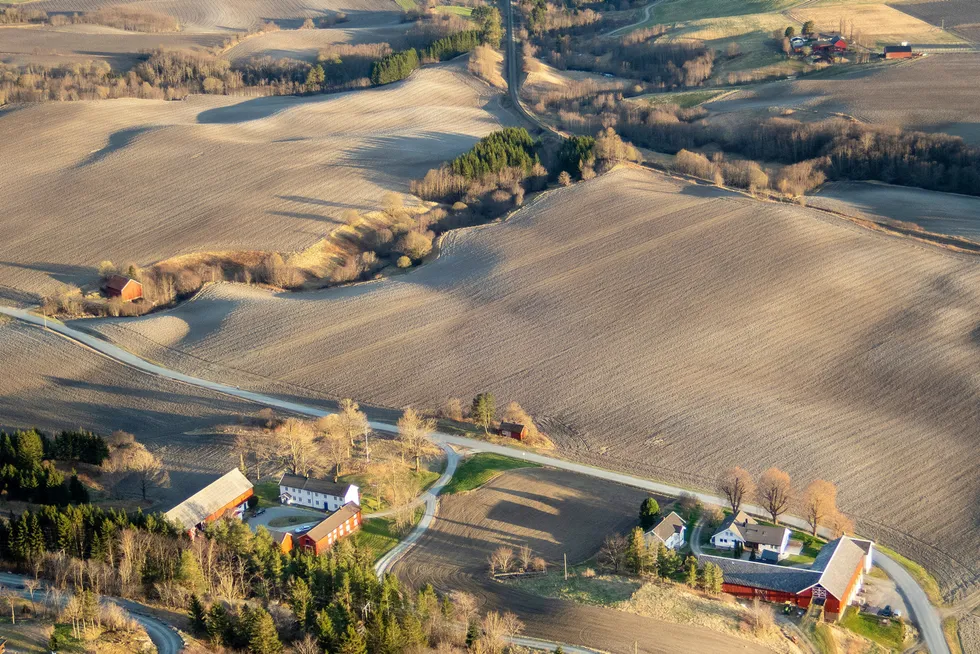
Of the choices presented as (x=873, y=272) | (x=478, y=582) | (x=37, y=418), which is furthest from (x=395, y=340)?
(x=873, y=272)

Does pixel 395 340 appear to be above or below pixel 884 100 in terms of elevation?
below

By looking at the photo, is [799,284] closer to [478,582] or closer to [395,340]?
[395,340]

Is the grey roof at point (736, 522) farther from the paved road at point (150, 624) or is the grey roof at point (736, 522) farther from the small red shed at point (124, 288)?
the small red shed at point (124, 288)

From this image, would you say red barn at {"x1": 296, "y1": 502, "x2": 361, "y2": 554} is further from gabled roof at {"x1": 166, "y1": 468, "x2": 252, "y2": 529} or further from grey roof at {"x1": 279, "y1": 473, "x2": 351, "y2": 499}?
gabled roof at {"x1": 166, "y1": 468, "x2": 252, "y2": 529}

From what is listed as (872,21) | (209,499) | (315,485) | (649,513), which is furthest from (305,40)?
(649,513)

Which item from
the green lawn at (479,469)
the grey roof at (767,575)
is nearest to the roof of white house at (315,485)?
the green lawn at (479,469)

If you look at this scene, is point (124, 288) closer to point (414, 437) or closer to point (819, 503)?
point (414, 437)
